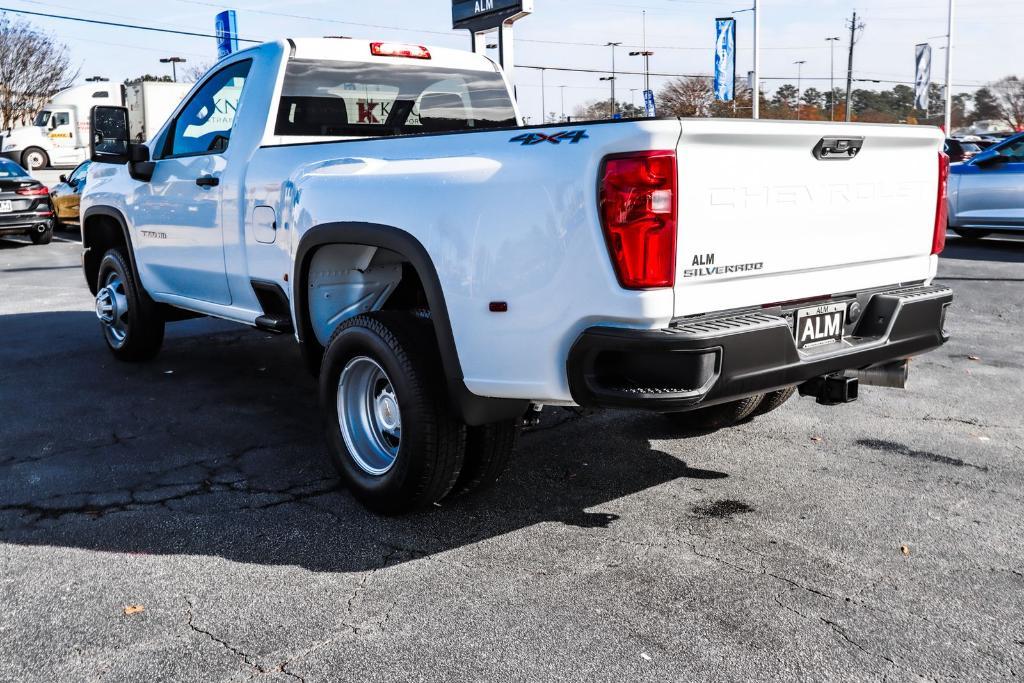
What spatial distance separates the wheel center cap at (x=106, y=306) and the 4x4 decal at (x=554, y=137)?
464cm

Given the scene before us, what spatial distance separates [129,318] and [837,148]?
16.7ft

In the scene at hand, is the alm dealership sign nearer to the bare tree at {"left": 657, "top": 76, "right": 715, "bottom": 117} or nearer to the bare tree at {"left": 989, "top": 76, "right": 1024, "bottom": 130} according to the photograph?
the bare tree at {"left": 657, "top": 76, "right": 715, "bottom": 117}

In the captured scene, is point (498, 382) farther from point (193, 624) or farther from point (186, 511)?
point (186, 511)

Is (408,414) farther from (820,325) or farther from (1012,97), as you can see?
(1012,97)

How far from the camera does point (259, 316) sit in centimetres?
528

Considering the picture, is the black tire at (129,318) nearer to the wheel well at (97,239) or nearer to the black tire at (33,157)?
the wheel well at (97,239)

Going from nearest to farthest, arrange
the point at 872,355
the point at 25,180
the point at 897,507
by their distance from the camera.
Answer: the point at 872,355, the point at 897,507, the point at 25,180

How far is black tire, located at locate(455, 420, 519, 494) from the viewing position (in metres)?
3.96

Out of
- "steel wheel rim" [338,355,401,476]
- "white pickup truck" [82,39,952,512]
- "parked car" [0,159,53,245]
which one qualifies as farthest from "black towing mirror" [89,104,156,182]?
"parked car" [0,159,53,245]

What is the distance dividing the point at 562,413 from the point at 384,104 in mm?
2107

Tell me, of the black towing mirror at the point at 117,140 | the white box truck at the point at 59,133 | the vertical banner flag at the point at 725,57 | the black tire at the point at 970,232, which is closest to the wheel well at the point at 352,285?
the black towing mirror at the point at 117,140

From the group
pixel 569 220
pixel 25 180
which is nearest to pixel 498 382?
pixel 569 220

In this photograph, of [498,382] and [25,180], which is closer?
[498,382]

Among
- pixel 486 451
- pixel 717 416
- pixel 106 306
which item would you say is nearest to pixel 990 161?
pixel 717 416
